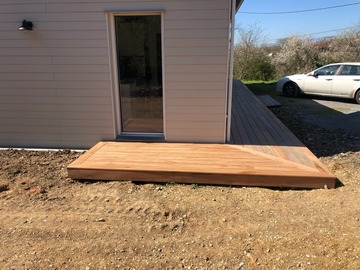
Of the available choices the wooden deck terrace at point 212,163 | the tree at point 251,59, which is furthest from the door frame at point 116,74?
the tree at point 251,59

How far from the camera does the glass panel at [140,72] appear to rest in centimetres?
429

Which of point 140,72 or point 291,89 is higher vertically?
point 140,72

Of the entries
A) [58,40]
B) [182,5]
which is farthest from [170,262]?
[58,40]

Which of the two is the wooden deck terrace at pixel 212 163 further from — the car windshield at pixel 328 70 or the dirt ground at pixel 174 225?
the car windshield at pixel 328 70

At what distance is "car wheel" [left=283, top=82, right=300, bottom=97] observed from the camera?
10665mm

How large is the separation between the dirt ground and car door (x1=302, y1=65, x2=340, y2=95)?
22.7ft

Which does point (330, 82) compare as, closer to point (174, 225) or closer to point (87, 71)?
point (87, 71)

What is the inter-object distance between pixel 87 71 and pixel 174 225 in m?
2.83

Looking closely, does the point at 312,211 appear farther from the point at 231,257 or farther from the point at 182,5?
the point at 182,5

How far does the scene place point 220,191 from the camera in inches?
132

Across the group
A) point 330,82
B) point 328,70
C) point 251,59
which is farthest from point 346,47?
point 330,82

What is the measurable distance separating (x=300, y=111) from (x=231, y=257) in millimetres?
6736

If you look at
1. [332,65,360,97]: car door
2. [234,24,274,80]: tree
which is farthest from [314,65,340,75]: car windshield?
[234,24,274,80]: tree

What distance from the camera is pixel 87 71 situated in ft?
14.6
